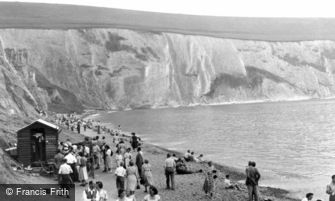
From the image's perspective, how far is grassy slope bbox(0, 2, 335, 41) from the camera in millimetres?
127375

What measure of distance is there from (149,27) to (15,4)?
35.1 meters

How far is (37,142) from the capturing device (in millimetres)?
21859

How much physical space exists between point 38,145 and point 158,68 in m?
105

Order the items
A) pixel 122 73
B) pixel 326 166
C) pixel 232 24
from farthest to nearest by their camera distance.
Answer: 1. pixel 232 24
2. pixel 122 73
3. pixel 326 166

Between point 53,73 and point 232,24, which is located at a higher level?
point 232,24

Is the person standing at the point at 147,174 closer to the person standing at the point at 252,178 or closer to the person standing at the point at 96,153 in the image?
the person standing at the point at 252,178

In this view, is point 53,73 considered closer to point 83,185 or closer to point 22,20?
point 22,20

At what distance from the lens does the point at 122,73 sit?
121 m

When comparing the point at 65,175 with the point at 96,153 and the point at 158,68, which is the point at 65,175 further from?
the point at 158,68

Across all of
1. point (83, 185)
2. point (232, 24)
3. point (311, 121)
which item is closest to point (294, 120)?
point (311, 121)

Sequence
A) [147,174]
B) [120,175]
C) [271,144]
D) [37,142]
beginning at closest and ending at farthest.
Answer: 1. [120,175]
2. [147,174]
3. [37,142]
4. [271,144]

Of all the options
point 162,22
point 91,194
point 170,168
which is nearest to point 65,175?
point 91,194

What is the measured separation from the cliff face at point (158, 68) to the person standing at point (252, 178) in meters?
82.6

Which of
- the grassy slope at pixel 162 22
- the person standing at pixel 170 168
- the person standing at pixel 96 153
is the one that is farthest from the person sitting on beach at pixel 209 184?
the grassy slope at pixel 162 22
